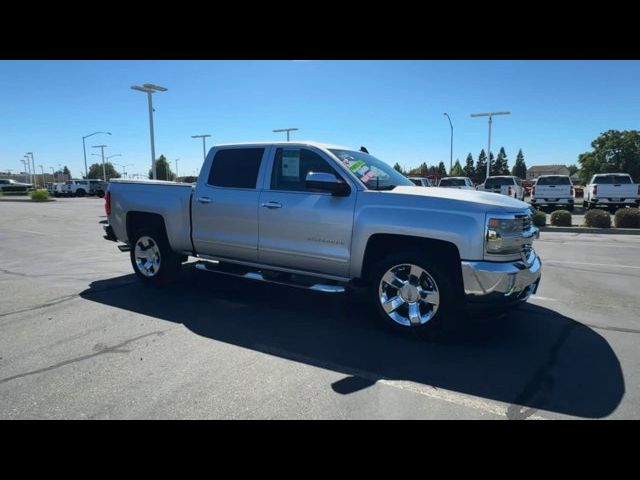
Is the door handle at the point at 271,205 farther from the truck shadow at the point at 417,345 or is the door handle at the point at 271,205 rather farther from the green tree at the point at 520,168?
the green tree at the point at 520,168

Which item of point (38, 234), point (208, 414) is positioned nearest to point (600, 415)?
point (208, 414)

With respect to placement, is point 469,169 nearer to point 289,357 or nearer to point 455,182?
point 455,182

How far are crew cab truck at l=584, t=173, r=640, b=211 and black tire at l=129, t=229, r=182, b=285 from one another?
20779 mm

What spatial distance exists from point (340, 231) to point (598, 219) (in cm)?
1376

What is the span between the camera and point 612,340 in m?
4.39

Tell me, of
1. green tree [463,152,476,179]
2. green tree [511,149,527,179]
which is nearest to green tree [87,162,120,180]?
green tree [463,152,476,179]

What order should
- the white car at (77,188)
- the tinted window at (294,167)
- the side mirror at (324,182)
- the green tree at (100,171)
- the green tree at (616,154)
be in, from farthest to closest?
the green tree at (100,171), the green tree at (616,154), the white car at (77,188), the tinted window at (294,167), the side mirror at (324,182)

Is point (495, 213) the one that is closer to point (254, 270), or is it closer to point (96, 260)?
point (254, 270)

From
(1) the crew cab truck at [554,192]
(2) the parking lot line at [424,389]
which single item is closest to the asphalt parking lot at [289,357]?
(2) the parking lot line at [424,389]

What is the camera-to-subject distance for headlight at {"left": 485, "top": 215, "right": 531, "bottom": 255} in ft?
13.4

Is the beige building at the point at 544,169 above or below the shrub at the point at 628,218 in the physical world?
above

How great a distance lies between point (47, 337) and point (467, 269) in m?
4.23

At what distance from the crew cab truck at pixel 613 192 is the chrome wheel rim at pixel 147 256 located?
20944 millimetres

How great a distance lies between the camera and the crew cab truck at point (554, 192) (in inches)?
818
